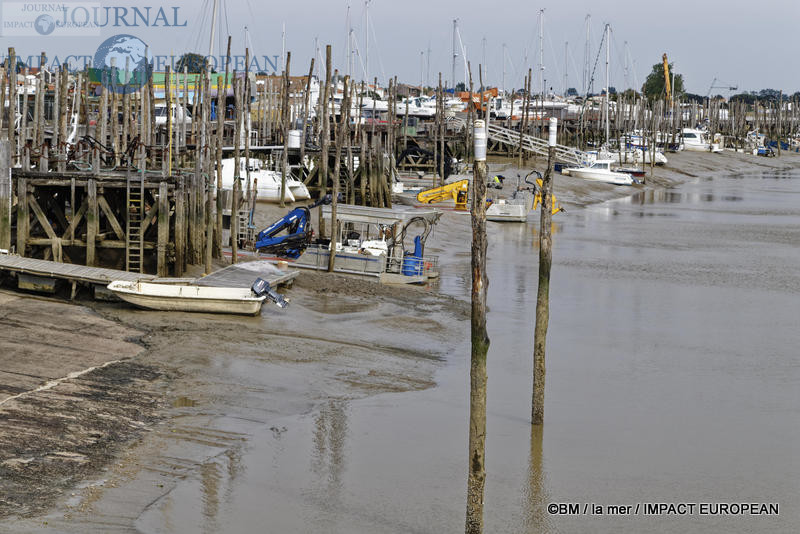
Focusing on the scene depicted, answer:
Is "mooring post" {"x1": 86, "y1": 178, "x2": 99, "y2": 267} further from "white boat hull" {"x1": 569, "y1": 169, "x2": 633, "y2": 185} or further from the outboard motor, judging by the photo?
"white boat hull" {"x1": 569, "y1": 169, "x2": 633, "y2": 185}

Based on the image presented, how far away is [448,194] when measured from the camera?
52188 mm

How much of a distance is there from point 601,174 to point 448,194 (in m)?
27.5

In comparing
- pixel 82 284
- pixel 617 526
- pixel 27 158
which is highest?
pixel 27 158

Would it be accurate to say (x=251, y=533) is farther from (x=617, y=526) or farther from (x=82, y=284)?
(x=82, y=284)

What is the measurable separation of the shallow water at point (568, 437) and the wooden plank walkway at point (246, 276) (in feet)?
16.6

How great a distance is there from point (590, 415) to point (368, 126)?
62742mm

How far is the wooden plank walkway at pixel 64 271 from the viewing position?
2508 cm

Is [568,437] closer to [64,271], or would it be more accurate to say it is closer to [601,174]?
[64,271]

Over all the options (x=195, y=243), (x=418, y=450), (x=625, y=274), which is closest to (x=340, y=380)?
(x=418, y=450)

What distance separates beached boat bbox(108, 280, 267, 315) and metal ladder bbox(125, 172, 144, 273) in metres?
2.93

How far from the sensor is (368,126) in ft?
264

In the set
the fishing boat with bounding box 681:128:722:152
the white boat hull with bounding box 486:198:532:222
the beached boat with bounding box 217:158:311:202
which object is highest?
the fishing boat with bounding box 681:128:722:152

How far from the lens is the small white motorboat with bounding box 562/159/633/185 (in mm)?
76375

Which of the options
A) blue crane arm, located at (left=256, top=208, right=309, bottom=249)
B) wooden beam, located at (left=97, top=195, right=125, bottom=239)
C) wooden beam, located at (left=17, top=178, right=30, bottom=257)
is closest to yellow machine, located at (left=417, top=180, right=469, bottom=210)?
blue crane arm, located at (left=256, top=208, right=309, bottom=249)
